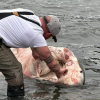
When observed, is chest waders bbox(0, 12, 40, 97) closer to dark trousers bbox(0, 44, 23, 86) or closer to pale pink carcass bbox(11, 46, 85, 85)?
dark trousers bbox(0, 44, 23, 86)

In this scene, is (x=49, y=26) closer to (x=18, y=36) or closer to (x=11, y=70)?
(x=18, y=36)

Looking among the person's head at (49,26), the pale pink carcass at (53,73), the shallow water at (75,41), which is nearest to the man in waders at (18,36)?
the person's head at (49,26)

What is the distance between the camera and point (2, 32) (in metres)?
4.08

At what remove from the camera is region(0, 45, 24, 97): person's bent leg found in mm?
4211

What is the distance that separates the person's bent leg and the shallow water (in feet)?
1.27

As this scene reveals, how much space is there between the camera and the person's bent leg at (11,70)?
4211mm

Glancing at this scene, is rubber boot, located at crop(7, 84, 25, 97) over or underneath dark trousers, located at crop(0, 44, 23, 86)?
underneath

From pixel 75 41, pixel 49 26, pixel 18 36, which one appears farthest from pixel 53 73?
pixel 75 41

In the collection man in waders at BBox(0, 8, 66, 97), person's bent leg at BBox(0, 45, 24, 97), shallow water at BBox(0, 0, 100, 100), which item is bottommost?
shallow water at BBox(0, 0, 100, 100)

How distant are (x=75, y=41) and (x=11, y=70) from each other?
456 centimetres

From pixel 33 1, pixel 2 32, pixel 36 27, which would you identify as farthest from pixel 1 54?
pixel 33 1

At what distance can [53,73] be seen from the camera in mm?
5770

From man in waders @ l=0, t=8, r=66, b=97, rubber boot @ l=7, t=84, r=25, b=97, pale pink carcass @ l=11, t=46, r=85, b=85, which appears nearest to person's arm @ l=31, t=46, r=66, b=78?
man in waders @ l=0, t=8, r=66, b=97

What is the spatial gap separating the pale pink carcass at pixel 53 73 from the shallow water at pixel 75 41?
137mm
